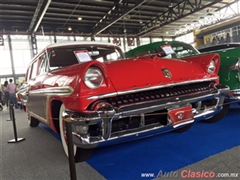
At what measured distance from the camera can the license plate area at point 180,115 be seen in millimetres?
2249

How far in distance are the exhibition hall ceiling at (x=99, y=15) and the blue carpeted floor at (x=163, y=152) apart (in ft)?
29.6

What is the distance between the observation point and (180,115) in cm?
229

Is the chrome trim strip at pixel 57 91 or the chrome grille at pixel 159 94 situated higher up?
the chrome trim strip at pixel 57 91

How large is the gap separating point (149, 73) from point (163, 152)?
3.21 ft

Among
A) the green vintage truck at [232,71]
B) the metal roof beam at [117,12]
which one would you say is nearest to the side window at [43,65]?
the green vintage truck at [232,71]

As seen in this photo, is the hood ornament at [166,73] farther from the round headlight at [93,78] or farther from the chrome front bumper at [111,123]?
the round headlight at [93,78]

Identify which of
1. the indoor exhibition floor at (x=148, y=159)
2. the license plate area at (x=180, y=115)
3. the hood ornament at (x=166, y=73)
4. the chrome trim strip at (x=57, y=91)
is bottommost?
the indoor exhibition floor at (x=148, y=159)

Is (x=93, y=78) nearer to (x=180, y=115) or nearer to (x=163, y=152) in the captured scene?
(x=180, y=115)

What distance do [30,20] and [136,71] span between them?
1499cm

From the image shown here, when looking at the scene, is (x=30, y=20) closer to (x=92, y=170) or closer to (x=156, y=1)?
(x=156, y=1)

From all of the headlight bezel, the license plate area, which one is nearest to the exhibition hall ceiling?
the headlight bezel

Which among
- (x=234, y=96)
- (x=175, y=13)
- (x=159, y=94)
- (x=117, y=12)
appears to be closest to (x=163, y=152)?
(x=159, y=94)

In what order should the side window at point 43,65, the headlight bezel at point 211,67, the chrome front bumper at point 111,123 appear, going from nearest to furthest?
the chrome front bumper at point 111,123 < the headlight bezel at point 211,67 < the side window at point 43,65

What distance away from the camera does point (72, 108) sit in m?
2.05
